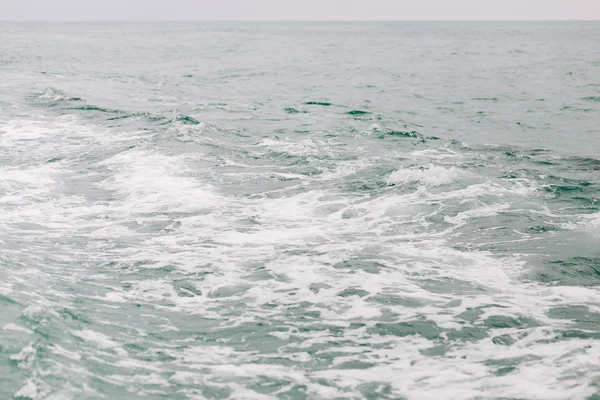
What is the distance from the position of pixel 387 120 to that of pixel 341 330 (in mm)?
17776

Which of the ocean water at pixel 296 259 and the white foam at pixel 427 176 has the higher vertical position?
the white foam at pixel 427 176

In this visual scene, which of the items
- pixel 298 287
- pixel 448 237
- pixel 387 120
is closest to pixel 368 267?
pixel 298 287

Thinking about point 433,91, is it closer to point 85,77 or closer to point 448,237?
point 85,77

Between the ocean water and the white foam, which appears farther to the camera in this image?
the white foam

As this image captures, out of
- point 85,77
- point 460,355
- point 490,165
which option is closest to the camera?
point 460,355

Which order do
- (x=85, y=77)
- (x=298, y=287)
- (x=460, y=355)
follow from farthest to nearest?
1. (x=85, y=77)
2. (x=298, y=287)
3. (x=460, y=355)

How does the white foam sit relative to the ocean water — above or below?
above

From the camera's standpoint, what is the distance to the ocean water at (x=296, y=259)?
672cm

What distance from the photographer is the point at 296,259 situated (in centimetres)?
1018

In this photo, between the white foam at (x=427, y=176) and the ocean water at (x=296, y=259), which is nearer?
the ocean water at (x=296, y=259)

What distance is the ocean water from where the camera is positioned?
6.72m

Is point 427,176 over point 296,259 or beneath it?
over

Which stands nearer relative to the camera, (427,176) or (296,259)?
(296,259)

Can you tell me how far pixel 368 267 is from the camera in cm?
980
